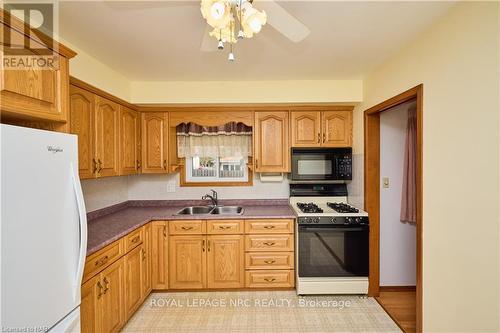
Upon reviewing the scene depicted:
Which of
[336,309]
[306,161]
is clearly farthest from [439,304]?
[306,161]

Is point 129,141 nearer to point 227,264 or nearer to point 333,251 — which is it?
point 227,264

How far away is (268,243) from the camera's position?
2.72 meters

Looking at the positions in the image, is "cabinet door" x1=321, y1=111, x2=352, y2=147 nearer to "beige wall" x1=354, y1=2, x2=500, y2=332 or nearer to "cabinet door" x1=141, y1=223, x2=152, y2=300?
"beige wall" x1=354, y1=2, x2=500, y2=332

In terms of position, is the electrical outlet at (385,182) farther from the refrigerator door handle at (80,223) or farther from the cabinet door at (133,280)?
the refrigerator door handle at (80,223)

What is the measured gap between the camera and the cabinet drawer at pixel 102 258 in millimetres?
1636

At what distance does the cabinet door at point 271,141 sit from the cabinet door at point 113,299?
176cm

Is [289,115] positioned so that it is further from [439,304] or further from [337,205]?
[439,304]

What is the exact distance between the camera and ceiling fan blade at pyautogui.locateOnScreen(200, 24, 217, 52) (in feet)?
5.78

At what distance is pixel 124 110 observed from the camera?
268cm

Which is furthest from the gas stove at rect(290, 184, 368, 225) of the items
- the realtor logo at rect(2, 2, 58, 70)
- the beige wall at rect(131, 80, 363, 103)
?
the realtor logo at rect(2, 2, 58, 70)

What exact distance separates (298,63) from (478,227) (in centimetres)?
181

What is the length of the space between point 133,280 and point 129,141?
144cm

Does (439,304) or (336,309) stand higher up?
(439,304)

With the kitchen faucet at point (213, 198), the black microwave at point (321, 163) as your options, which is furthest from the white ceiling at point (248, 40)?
the kitchen faucet at point (213, 198)
